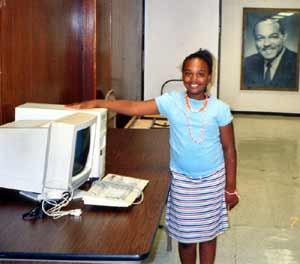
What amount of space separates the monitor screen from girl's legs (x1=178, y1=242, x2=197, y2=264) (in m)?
0.71

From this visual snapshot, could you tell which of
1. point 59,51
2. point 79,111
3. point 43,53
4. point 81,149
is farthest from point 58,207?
point 59,51

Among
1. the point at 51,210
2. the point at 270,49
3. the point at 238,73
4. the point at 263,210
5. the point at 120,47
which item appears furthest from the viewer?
the point at 238,73

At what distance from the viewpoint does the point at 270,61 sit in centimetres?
1003

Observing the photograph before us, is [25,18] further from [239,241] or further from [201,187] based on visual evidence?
[239,241]

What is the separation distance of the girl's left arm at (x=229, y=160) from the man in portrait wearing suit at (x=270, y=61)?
7.97 meters

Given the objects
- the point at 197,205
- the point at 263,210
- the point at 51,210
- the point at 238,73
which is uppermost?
the point at 238,73

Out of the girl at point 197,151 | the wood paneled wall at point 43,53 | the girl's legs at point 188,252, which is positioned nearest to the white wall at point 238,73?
the wood paneled wall at point 43,53

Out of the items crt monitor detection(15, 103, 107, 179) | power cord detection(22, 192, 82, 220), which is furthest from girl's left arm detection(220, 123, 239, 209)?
power cord detection(22, 192, 82, 220)

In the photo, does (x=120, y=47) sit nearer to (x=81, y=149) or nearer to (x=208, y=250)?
(x=208, y=250)

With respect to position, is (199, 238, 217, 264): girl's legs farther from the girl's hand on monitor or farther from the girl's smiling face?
the girl's hand on monitor

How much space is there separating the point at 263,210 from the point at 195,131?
2.30 meters

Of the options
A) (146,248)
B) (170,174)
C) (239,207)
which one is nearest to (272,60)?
(239,207)

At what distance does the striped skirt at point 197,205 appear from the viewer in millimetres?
2301

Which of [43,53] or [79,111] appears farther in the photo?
[43,53]
